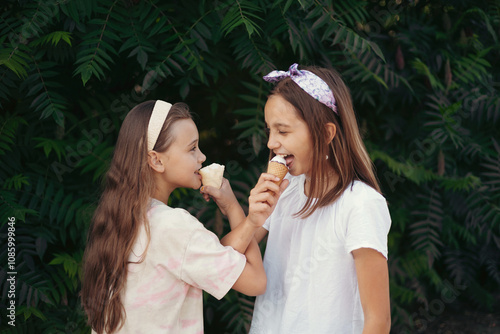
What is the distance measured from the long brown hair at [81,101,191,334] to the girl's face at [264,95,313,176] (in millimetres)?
382

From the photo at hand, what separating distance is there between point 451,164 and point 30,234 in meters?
3.03

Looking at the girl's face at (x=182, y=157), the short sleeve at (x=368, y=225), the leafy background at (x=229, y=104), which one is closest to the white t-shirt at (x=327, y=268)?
the short sleeve at (x=368, y=225)

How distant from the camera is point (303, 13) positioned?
2914 mm

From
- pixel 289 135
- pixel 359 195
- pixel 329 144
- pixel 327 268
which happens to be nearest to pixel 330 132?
pixel 329 144

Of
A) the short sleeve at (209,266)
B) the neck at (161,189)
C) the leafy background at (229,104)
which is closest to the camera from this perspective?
the short sleeve at (209,266)

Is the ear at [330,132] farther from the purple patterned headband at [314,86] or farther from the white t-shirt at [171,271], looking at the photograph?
the white t-shirt at [171,271]

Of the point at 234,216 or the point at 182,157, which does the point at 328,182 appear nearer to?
the point at 234,216

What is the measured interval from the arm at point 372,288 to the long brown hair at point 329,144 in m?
0.26

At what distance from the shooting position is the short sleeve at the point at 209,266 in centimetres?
175

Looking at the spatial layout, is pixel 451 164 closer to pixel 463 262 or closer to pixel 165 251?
pixel 463 262

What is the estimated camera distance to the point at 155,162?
194 centimetres

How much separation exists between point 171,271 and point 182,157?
1.50ft

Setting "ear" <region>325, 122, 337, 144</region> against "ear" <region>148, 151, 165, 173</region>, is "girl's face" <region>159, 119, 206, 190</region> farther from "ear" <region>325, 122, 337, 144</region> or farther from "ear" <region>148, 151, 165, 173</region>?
"ear" <region>325, 122, 337, 144</region>

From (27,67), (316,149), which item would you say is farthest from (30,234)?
(316,149)
